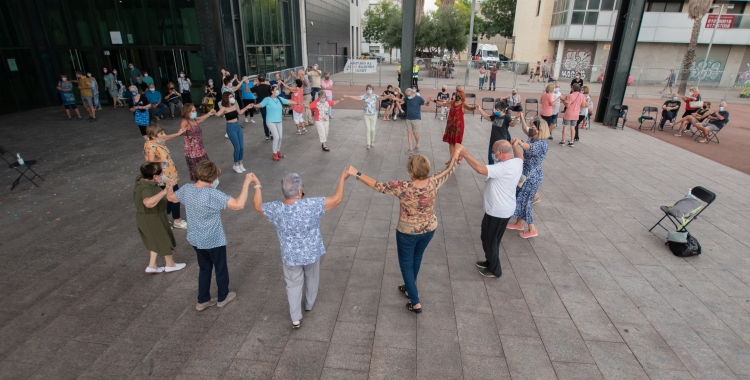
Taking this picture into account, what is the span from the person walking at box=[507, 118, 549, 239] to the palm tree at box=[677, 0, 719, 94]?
24816 millimetres

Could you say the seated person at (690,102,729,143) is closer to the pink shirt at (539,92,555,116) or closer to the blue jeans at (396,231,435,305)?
the pink shirt at (539,92,555,116)

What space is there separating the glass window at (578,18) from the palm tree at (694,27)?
22.1 ft

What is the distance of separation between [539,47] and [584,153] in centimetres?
2714

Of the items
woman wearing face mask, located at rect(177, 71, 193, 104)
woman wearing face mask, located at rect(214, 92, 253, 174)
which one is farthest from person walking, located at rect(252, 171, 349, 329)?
woman wearing face mask, located at rect(177, 71, 193, 104)

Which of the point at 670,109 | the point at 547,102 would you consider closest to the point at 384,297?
the point at 547,102

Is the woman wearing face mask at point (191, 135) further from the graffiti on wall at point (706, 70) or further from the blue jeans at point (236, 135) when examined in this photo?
the graffiti on wall at point (706, 70)

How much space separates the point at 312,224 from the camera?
11.1 ft

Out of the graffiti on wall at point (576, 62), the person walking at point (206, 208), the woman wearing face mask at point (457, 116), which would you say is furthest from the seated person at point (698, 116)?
the graffiti on wall at point (576, 62)


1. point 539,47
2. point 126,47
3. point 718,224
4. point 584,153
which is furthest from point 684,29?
point 126,47

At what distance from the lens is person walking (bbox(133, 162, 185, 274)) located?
4164mm

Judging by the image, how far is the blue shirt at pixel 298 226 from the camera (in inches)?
128

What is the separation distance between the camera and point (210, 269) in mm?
3938

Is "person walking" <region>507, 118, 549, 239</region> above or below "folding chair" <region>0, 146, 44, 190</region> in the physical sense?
above

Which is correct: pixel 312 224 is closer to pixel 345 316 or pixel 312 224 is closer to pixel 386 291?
pixel 345 316
